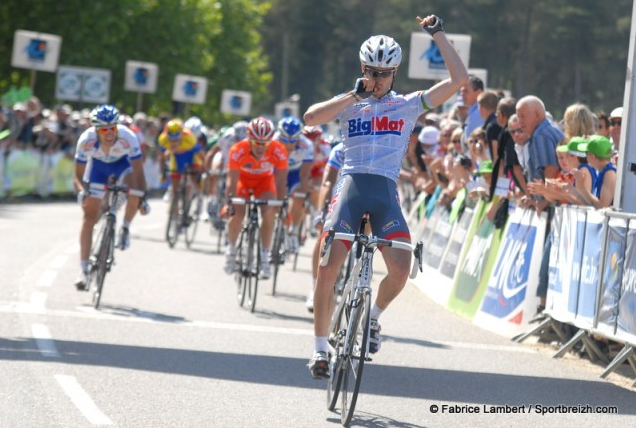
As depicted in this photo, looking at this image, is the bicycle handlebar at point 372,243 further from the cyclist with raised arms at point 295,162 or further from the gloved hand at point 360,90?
the cyclist with raised arms at point 295,162

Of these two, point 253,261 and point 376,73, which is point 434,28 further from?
point 253,261

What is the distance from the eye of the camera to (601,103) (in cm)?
2480

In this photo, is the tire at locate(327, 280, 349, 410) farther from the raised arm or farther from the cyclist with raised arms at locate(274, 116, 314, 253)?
the cyclist with raised arms at locate(274, 116, 314, 253)

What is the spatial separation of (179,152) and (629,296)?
1265 centimetres

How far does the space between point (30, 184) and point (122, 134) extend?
18.4m

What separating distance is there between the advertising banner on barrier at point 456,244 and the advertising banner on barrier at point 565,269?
2.98 metres

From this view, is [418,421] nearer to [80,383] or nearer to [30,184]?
[80,383]

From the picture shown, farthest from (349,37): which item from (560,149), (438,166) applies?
(560,149)

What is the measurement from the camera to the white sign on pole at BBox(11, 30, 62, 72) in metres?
36.8

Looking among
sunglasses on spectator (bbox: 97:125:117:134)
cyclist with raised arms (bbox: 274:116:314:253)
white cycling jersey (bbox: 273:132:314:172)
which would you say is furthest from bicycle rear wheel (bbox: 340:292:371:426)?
white cycling jersey (bbox: 273:132:314:172)

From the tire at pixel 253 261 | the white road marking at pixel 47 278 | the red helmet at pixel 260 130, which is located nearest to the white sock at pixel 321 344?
the tire at pixel 253 261

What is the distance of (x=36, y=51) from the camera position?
3722cm

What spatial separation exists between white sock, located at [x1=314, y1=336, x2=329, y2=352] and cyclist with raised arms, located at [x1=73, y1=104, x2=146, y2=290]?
568cm

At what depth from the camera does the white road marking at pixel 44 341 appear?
10.1m
